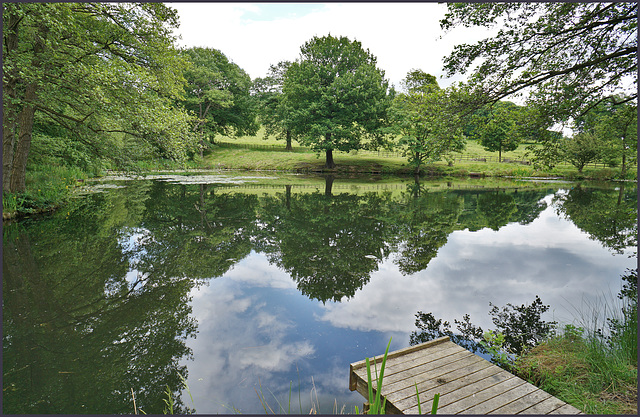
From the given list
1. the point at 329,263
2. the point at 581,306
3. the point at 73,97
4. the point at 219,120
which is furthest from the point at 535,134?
the point at 219,120

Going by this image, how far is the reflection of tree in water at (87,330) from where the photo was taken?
3.38 metres

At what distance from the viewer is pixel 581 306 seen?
5.73m

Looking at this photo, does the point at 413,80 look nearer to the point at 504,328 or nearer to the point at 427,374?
the point at 504,328

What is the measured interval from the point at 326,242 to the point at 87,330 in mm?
6005

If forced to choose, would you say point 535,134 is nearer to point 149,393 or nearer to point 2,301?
point 149,393

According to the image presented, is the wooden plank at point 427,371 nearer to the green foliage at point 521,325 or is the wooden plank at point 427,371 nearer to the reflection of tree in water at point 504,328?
the reflection of tree in water at point 504,328

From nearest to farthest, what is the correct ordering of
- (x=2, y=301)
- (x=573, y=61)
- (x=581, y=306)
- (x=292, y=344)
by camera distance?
1. (x=292, y=344)
2. (x=2, y=301)
3. (x=581, y=306)
4. (x=573, y=61)

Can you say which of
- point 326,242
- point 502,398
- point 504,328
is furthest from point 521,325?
point 326,242

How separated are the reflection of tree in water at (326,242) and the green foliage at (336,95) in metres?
20.4

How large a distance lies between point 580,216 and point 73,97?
2144 centimetres

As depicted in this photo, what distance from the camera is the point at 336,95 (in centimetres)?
3450

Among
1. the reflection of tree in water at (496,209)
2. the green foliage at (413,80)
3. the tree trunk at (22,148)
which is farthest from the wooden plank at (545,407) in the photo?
the green foliage at (413,80)

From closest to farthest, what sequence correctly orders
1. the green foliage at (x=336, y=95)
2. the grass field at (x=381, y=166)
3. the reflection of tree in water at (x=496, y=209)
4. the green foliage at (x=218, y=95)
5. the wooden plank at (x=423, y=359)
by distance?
the wooden plank at (x=423, y=359), the reflection of tree in water at (x=496, y=209), the green foliage at (x=336, y=95), the grass field at (x=381, y=166), the green foliage at (x=218, y=95)

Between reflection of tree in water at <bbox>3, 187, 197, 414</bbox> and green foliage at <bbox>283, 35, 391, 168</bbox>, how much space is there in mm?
28516
